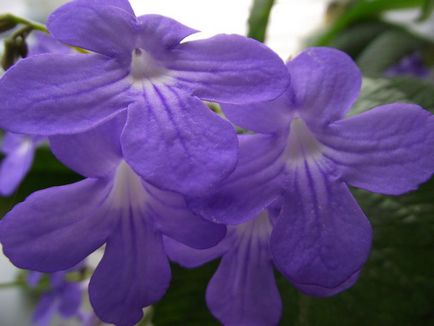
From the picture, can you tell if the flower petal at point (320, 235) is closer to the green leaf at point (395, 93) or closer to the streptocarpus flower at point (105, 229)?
the streptocarpus flower at point (105, 229)

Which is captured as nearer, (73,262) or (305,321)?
(73,262)

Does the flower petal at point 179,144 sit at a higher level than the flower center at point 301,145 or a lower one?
higher

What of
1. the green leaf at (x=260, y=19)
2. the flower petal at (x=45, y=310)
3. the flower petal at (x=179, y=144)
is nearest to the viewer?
the flower petal at (x=179, y=144)

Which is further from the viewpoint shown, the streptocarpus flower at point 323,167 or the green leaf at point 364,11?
the green leaf at point 364,11

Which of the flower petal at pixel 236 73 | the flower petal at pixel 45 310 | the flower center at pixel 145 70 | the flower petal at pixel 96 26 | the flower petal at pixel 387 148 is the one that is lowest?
the flower petal at pixel 45 310

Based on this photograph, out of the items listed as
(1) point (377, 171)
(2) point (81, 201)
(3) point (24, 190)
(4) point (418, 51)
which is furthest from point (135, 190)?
(4) point (418, 51)

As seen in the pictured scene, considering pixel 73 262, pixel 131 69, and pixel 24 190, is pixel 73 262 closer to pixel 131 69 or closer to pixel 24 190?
pixel 131 69

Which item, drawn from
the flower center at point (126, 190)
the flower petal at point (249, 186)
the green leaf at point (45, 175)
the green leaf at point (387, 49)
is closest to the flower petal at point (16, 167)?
the green leaf at point (45, 175)

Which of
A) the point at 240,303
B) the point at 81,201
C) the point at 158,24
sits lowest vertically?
the point at 240,303
